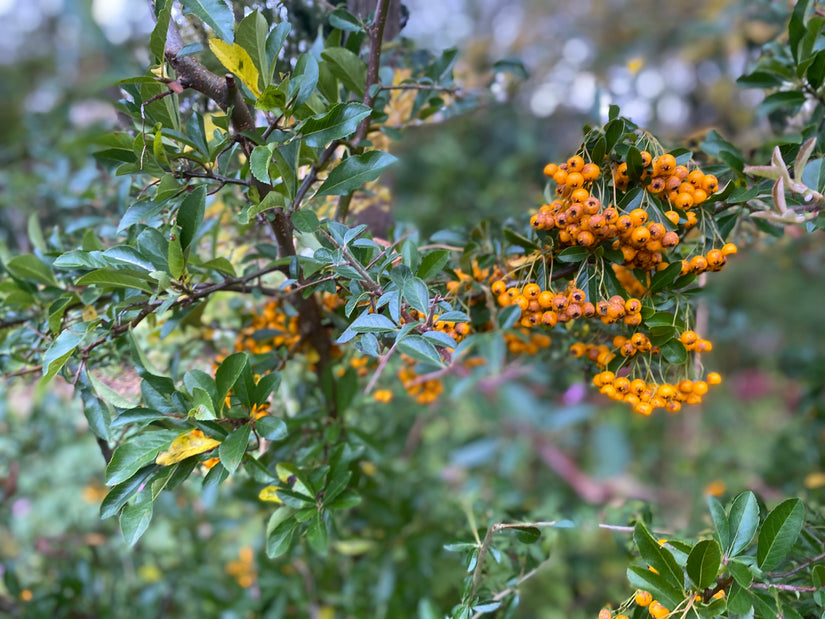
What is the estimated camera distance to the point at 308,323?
0.94m

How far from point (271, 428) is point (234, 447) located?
2.5 inches

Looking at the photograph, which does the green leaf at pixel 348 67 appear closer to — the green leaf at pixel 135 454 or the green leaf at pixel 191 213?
the green leaf at pixel 191 213

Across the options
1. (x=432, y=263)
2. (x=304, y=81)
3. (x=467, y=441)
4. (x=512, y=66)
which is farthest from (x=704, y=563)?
(x=467, y=441)

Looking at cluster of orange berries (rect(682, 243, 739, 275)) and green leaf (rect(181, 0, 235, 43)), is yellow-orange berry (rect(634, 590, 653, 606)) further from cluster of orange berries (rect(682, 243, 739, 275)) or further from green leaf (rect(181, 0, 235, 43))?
green leaf (rect(181, 0, 235, 43))

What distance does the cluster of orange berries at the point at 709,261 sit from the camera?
0.64 m

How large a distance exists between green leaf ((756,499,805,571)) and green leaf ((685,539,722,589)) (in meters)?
0.06

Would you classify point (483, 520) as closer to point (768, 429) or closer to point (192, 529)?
point (192, 529)

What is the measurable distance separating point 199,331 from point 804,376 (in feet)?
4.88

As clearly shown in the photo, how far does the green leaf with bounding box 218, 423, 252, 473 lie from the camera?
0.60 m

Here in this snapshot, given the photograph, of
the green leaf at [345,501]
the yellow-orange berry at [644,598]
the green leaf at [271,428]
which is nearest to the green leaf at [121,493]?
the green leaf at [271,428]

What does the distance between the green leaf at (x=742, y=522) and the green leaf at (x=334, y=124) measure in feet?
1.87

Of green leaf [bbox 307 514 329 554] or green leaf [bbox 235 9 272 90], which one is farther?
green leaf [bbox 307 514 329 554]

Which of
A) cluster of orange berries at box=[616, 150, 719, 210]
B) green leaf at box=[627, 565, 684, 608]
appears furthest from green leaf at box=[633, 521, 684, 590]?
cluster of orange berries at box=[616, 150, 719, 210]

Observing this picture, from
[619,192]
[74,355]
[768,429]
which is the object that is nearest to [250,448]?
[74,355]
